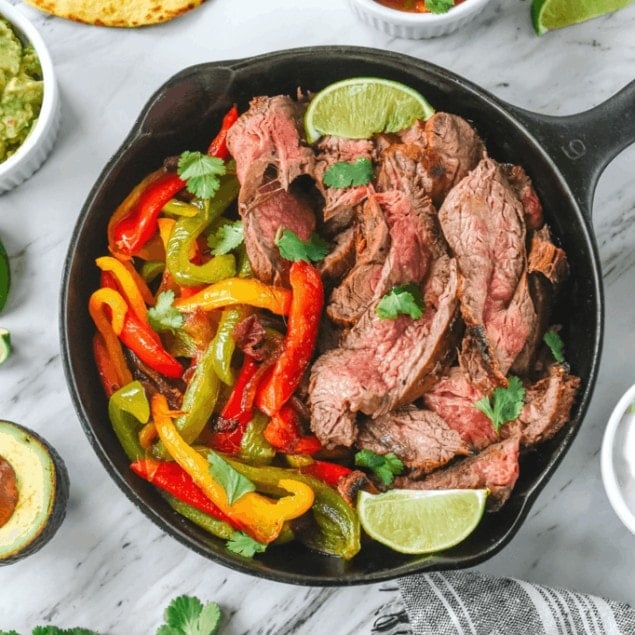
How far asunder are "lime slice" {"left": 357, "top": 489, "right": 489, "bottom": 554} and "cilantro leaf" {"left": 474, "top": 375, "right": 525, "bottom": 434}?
0.84 feet

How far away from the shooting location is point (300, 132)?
10.7 feet

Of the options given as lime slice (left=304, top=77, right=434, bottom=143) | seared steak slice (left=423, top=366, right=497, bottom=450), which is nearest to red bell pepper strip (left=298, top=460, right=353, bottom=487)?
seared steak slice (left=423, top=366, right=497, bottom=450)

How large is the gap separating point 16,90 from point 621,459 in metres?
2.53

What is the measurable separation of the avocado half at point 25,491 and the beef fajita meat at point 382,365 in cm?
95

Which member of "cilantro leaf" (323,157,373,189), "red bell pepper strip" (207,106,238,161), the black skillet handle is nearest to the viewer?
the black skillet handle

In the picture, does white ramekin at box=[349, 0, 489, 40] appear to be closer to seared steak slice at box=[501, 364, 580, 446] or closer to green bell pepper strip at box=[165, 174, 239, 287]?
green bell pepper strip at box=[165, 174, 239, 287]

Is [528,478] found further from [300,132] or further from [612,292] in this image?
[300,132]

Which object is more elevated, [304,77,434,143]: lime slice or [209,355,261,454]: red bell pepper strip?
[304,77,434,143]: lime slice

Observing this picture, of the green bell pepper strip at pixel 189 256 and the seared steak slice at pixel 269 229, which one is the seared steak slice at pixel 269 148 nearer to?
the seared steak slice at pixel 269 229

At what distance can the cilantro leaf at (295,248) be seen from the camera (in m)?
3.12

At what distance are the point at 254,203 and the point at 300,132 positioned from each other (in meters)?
0.31

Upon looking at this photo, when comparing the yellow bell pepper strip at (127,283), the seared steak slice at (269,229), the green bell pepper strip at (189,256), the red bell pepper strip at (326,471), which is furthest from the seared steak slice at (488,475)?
the yellow bell pepper strip at (127,283)

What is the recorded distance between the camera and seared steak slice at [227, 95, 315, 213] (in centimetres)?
317

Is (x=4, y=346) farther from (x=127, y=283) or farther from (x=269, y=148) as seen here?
(x=269, y=148)
